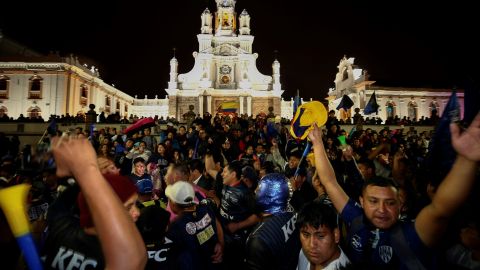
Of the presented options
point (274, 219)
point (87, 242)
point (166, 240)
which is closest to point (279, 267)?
point (274, 219)

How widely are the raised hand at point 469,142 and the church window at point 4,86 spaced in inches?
1857

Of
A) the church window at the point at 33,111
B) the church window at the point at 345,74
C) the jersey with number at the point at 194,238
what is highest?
Answer: the church window at the point at 345,74

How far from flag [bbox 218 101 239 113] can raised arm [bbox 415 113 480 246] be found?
51.1 meters

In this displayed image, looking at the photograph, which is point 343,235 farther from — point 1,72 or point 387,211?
point 1,72

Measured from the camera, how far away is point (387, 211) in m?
2.64

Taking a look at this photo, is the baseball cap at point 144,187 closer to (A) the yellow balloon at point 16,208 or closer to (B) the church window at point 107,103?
(A) the yellow balloon at point 16,208

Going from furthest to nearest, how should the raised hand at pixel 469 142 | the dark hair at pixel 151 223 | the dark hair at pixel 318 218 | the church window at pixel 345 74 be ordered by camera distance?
the church window at pixel 345 74 → the dark hair at pixel 151 223 → the dark hair at pixel 318 218 → the raised hand at pixel 469 142

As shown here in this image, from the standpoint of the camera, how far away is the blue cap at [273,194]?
327 cm

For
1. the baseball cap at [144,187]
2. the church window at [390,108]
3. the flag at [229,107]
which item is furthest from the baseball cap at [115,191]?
the flag at [229,107]

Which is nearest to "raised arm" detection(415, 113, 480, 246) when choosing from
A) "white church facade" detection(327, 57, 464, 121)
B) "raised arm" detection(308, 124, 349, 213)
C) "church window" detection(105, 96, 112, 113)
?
"raised arm" detection(308, 124, 349, 213)

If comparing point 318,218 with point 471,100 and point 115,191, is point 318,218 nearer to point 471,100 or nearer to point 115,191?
point 115,191

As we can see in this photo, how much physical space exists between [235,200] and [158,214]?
1.85 metres

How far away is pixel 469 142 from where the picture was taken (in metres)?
1.91

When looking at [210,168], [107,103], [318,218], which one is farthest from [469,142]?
[107,103]
